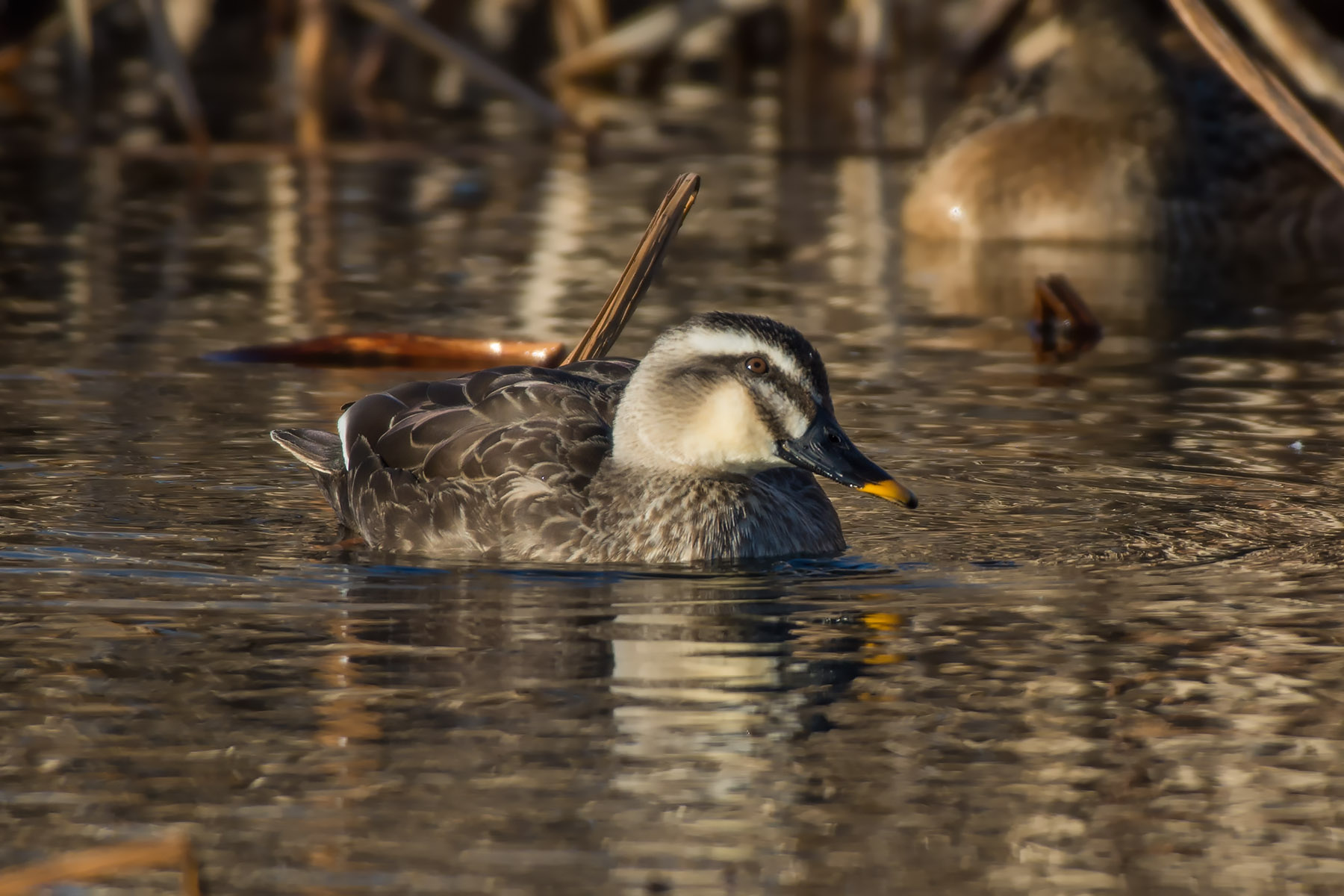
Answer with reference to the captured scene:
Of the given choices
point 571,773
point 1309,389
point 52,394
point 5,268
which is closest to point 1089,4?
point 1309,389

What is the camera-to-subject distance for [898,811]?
5113 mm

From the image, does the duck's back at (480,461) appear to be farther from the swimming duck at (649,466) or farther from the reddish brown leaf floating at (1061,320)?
A: the reddish brown leaf floating at (1061,320)

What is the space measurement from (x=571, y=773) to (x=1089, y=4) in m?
11.4

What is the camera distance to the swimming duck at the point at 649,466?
24.8ft

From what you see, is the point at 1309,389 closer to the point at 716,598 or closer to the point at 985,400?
the point at 985,400

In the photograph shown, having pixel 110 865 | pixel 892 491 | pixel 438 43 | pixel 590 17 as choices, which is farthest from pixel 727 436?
pixel 590 17

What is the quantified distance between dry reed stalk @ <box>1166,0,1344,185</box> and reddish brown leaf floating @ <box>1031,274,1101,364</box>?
498 cm

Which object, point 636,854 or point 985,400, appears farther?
point 985,400

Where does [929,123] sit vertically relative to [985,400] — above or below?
above

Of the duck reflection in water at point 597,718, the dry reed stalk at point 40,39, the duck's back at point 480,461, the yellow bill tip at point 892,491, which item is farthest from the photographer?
the dry reed stalk at point 40,39

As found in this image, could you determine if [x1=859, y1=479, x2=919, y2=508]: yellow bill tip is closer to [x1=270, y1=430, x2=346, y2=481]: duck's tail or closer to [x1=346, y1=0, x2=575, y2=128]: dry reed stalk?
[x1=270, y1=430, x2=346, y2=481]: duck's tail

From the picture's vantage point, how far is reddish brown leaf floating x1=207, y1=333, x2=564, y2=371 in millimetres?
10656

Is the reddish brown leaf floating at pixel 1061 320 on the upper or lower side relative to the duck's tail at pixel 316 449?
upper

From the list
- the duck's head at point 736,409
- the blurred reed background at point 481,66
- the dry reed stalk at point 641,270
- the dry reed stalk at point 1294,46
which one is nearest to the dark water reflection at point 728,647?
the duck's head at point 736,409
